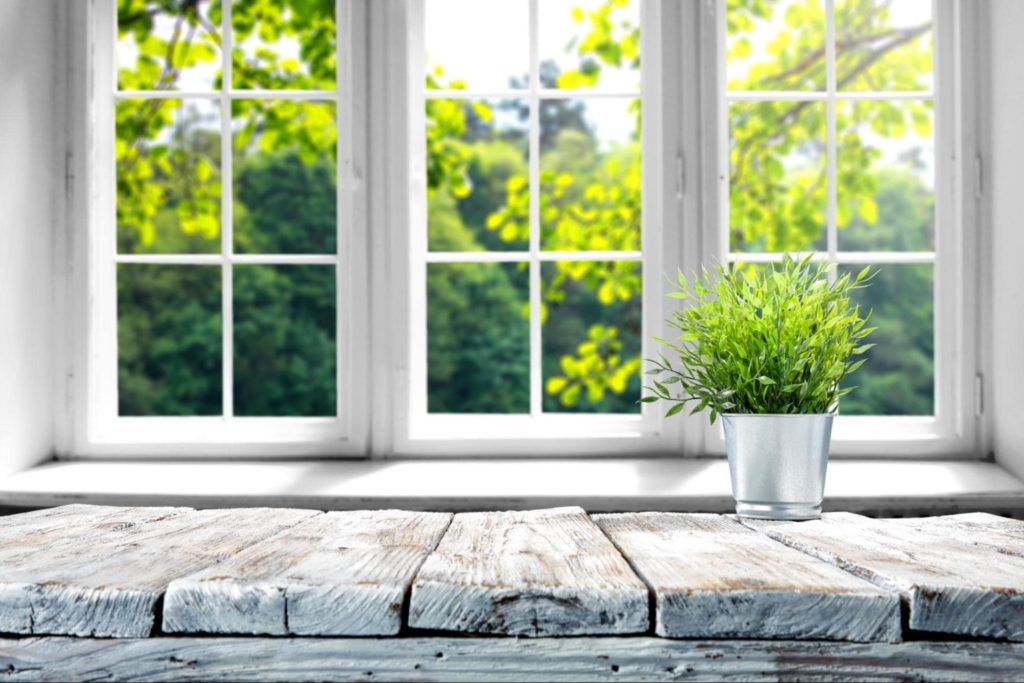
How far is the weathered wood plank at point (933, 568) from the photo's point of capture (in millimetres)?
953

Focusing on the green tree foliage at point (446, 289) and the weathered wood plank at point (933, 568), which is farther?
the green tree foliage at point (446, 289)

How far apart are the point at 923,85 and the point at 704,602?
937 centimetres

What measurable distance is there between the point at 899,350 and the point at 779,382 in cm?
1183

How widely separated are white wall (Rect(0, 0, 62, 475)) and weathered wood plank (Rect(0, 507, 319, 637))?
749 millimetres

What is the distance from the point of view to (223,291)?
2.32 metres

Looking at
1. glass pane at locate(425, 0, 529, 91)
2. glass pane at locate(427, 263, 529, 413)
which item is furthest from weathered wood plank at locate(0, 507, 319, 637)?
glass pane at locate(427, 263, 529, 413)

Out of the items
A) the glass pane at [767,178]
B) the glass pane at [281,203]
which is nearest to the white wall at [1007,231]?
the glass pane at [767,178]

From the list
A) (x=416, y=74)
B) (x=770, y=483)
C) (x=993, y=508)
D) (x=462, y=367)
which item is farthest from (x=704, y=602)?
(x=462, y=367)

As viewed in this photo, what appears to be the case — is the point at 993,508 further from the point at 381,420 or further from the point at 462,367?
the point at 462,367

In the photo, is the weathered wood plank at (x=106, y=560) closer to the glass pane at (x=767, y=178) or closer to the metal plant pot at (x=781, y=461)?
the metal plant pot at (x=781, y=461)

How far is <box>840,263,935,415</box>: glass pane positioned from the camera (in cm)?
1230

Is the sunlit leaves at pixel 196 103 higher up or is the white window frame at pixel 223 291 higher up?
the sunlit leaves at pixel 196 103

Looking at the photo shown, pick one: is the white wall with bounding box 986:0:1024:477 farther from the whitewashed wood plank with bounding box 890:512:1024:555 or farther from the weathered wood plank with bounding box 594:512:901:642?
the weathered wood plank with bounding box 594:512:901:642

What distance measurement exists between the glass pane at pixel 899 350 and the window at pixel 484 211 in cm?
4
